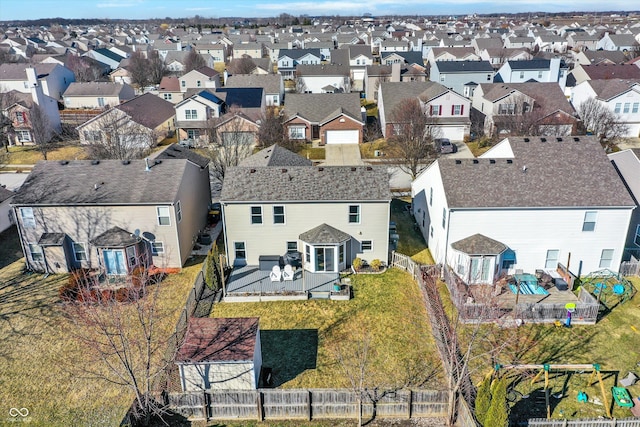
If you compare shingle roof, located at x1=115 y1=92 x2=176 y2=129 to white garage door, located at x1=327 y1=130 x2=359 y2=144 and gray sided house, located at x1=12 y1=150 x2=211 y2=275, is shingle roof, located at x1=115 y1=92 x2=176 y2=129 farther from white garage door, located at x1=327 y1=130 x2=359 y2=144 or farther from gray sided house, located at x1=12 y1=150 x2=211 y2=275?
gray sided house, located at x1=12 y1=150 x2=211 y2=275

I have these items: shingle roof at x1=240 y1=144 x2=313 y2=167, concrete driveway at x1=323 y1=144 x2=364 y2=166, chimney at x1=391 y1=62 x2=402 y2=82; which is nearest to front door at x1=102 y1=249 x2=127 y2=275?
shingle roof at x1=240 y1=144 x2=313 y2=167

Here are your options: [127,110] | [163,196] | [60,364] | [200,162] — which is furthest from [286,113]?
[60,364]

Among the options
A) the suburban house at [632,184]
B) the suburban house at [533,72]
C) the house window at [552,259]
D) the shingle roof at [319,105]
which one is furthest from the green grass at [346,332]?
the suburban house at [533,72]

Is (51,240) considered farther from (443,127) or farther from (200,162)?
(443,127)

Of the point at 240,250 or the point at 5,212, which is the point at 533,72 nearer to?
the point at 240,250

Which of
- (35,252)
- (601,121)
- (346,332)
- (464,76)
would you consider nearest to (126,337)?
(346,332)

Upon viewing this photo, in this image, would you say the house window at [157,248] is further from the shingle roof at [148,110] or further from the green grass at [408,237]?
the shingle roof at [148,110]
